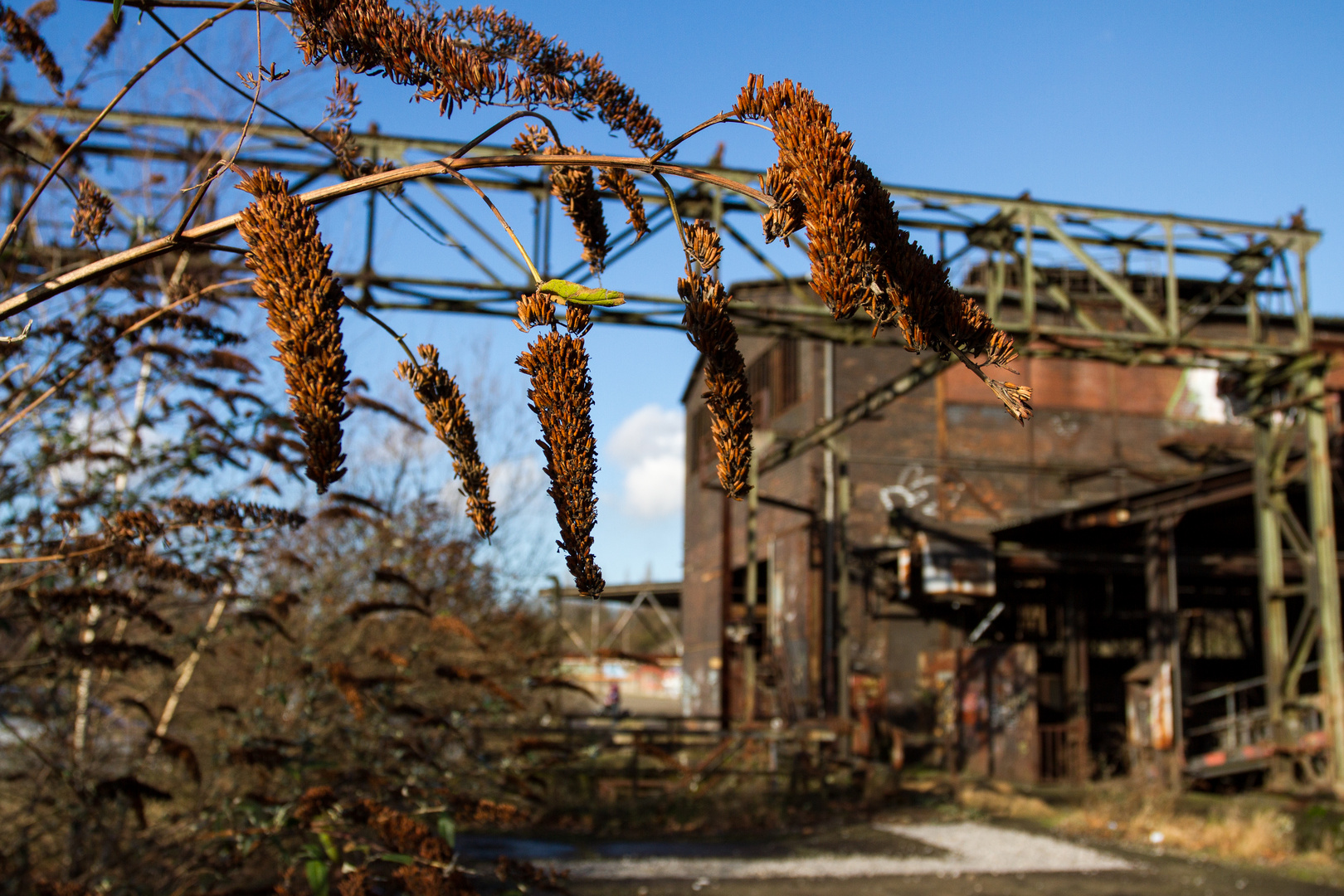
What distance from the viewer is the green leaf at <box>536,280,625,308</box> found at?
84.2 inches

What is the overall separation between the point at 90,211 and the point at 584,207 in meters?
1.52

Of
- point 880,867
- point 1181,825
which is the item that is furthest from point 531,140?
point 1181,825

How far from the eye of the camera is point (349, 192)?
7.04 feet

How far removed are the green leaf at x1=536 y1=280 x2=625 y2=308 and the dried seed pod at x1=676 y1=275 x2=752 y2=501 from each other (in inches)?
8.8

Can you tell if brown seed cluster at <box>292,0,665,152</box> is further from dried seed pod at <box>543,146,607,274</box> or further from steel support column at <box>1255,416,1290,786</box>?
steel support column at <box>1255,416,1290,786</box>

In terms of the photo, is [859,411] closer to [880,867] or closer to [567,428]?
[880,867]

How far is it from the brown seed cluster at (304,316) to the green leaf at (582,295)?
42 centimetres

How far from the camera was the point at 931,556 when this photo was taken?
18.6 metres

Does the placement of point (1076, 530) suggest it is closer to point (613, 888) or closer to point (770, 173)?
point (613, 888)

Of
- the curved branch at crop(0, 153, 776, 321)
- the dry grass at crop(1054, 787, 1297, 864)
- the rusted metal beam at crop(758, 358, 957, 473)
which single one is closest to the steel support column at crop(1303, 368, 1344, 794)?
the dry grass at crop(1054, 787, 1297, 864)

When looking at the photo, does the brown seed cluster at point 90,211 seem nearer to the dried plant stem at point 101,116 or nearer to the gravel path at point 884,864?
the dried plant stem at point 101,116

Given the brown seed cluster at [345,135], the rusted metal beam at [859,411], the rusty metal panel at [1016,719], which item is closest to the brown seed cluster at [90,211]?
the brown seed cluster at [345,135]

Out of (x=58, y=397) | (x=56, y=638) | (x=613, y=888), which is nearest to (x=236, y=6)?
(x=56, y=638)

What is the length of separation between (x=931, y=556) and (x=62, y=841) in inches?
577
